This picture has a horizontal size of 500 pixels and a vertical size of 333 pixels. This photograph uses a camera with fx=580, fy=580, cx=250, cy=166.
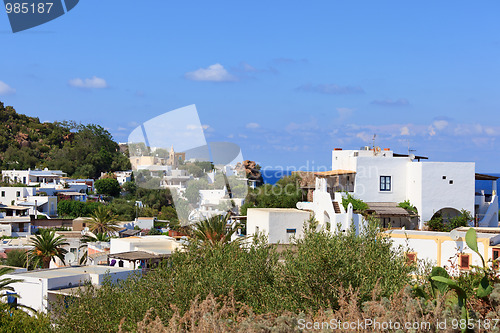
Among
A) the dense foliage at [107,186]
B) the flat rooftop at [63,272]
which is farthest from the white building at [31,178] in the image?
the flat rooftop at [63,272]

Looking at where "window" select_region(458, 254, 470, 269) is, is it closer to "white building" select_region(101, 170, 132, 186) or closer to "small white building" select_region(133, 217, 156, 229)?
"small white building" select_region(133, 217, 156, 229)

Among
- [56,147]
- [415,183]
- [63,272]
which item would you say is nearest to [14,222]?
[63,272]

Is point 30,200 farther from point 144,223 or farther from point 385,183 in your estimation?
point 385,183

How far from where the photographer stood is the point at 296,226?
2394 cm

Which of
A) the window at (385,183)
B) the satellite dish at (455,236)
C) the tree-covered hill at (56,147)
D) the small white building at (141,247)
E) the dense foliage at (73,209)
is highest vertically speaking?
the tree-covered hill at (56,147)

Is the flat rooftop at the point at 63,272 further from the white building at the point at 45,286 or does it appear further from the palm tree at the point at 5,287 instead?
the palm tree at the point at 5,287

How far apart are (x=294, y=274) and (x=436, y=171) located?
18714 millimetres

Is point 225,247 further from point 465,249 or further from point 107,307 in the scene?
point 465,249

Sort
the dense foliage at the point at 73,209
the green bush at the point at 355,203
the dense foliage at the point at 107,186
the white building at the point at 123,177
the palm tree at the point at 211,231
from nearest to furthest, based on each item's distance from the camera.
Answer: the palm tree at the point at 211,231, the green bush at the point at 355,203, the dense foliage at the point at 73,209, the dense foliage at the point at 107,186, the white building at the point at 123,177

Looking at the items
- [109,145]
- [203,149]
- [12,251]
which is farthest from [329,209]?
[109,145]

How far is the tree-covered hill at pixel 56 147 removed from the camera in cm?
9662

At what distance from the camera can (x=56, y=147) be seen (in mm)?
105312

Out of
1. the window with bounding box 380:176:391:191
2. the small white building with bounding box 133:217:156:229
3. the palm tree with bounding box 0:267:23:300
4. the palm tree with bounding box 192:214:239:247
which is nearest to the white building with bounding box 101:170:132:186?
the small white building with bounding box 133:217:156:229

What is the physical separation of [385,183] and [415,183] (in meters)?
1.47
